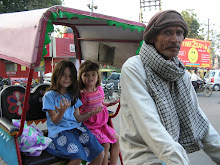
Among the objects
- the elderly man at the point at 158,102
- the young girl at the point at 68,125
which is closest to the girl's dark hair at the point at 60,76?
the young girl at the point at 68,125

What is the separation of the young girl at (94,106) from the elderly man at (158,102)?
4.27 ft

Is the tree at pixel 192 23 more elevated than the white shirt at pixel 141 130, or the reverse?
the tree at pixel 192 23

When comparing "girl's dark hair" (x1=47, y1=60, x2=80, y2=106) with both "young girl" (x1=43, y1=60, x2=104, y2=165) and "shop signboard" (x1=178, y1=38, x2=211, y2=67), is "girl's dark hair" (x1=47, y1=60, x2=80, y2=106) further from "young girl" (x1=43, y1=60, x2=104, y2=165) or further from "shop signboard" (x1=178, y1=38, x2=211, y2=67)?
"shop signboard" (x1=178, y1=38, x2=211, y2=67)

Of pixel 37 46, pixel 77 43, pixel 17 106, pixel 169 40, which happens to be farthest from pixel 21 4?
pixel 169 40

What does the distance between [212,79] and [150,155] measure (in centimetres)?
1569

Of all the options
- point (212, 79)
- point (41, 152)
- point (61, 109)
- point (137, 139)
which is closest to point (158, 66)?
point (137, 139)

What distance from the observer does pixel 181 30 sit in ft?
4.21

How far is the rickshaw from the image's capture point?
1.68 meters

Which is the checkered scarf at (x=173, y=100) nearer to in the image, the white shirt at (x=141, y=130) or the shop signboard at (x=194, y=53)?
the white shirt at (x=141, y=130)

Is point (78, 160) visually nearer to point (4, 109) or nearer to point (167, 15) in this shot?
point (4, 109)

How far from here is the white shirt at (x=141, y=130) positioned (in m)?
0.97

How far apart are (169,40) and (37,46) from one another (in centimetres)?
97

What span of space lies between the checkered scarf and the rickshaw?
2.67 ft

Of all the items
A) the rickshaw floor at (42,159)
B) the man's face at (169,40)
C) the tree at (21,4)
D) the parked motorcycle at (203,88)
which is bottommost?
the parked motorcycle at (203,88)
